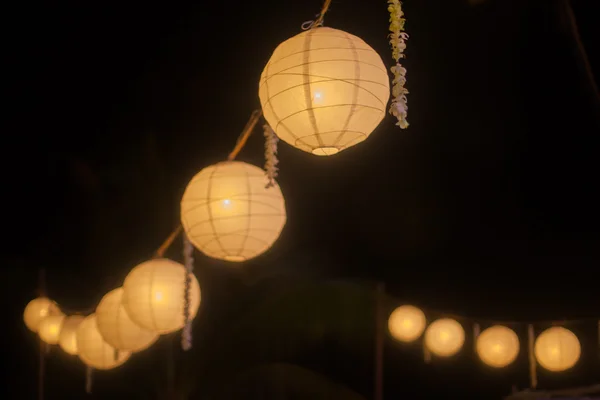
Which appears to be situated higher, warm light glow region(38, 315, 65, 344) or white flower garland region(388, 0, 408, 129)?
white flower garland region(388, 0, 408, 129)

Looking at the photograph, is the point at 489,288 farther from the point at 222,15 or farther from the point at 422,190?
the point at 222,15

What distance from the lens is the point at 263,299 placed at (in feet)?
22.1

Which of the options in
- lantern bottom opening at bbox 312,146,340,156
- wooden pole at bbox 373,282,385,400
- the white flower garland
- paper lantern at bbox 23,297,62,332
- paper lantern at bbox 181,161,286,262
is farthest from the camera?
paper lantern at bbox 23,297,62,332

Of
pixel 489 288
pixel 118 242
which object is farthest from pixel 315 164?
pixel 118 242

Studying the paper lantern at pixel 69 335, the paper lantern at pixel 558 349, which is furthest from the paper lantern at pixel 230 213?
the paper lantern at pixel 69 335

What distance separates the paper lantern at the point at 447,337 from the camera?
199 inches

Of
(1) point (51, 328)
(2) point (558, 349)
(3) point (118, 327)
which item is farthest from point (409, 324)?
(1) point (51, 328)

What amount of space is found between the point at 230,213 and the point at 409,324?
252 cm

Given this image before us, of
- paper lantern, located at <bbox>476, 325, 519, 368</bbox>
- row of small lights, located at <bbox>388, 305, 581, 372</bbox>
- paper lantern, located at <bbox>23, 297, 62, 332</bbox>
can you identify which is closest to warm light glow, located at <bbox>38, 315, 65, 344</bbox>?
paper lantern, located at <bbox>23, 297, 62, 332</bbox>

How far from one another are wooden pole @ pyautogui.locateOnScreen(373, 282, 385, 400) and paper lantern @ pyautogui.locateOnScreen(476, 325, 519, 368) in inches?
43.9

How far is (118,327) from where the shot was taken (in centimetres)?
465

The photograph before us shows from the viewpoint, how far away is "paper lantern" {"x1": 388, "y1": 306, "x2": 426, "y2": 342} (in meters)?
5.22

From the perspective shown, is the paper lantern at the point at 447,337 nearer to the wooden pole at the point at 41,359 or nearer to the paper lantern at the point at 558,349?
the paper lantern at the point at 558,349

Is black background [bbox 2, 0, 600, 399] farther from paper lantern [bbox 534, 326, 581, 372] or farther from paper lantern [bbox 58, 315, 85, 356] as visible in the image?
paper lantern [bbox 58, 315, 85, 356]
